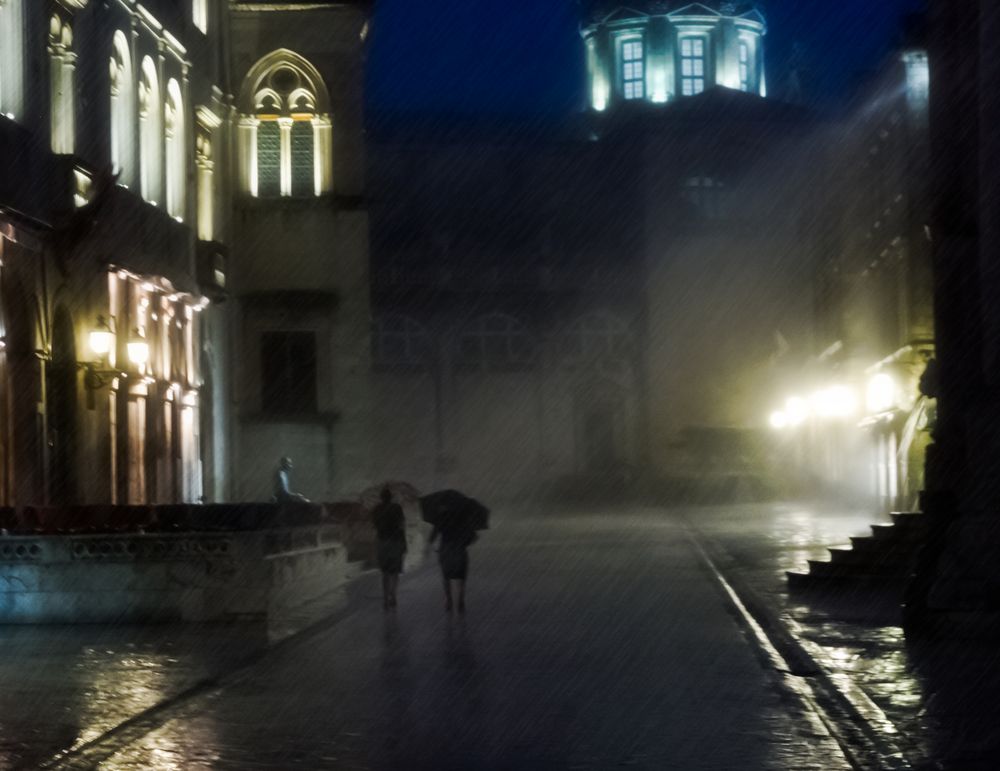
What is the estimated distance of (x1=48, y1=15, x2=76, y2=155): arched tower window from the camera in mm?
30547

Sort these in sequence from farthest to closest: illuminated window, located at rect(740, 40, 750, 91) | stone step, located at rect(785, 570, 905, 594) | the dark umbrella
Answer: illuminated window, located at rect(740, 40, 750, 91), stone step, located at rect(785, 570, 905, 594), the dark umbrella

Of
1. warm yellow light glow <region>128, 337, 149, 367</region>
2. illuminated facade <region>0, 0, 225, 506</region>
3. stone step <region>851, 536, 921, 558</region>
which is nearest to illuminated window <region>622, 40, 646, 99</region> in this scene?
Result: illuminated facade <region>0, 0, 225, 506</region>

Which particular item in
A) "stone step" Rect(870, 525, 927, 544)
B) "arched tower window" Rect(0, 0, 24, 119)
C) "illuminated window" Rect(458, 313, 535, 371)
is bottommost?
"stone step" Rect(870, 525, 927, 544)

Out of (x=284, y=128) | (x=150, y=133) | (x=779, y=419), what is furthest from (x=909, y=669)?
(x=779, y=419)

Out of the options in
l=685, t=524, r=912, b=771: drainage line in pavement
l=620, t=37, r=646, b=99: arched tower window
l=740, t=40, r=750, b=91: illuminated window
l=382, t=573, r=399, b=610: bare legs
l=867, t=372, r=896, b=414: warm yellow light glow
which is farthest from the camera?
A: l=740, t=40, r=750, b=91: illuminated window

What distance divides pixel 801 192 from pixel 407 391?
17125mm

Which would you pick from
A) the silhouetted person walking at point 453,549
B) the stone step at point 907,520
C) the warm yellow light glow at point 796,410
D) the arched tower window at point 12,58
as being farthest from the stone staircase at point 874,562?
the warm yellow light glow at point 796,410

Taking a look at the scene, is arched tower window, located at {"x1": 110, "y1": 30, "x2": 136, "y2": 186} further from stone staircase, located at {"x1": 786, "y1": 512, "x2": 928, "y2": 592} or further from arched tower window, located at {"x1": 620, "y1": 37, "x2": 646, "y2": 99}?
arched tower window, located at {"x1": 620, "y1": 37, "x2": 646, "y2": 99}

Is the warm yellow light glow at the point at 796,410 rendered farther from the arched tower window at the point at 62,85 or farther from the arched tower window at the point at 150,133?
the arched tower window at the point at 62,85

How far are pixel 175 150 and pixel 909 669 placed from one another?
27.1 meters

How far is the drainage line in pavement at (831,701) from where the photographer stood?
37.7 ft

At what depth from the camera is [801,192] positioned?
261 ft

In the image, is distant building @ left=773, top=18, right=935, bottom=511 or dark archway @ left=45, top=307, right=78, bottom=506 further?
distant building @ left=773, top=18, right=935, bottom=511

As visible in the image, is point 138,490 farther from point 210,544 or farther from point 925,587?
point 925,587
